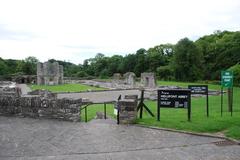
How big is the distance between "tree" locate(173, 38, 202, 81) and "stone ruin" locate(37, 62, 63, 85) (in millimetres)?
26367

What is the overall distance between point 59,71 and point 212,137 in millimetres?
53804

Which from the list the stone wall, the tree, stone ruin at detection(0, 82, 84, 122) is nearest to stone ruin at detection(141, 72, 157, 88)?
the tree

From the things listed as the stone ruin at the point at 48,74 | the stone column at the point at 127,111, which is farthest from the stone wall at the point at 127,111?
the stone ruin at the point at 48,74

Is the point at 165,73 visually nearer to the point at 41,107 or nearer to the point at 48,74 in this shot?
the point at 48,74

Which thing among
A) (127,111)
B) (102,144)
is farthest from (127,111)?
(102,144)

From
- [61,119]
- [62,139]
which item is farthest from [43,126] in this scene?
[62,139]

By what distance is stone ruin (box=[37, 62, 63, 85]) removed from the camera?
57644mm

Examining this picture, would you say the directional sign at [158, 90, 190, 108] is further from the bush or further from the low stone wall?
the bush

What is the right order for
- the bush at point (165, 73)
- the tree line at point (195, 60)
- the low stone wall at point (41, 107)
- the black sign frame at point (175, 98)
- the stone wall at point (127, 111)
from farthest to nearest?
the bush at point (165, 73) < the tree line at point (195, 60) < the low stone wall at point (41, 107) < the black sign frame at point (175, 98) < the stone wall at point (127, 111)

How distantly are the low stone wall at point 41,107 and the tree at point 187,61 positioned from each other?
55.3 meters

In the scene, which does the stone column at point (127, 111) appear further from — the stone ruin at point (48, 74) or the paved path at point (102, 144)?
the stone ruin at point (48, 74)

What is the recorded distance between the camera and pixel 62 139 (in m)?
8.34

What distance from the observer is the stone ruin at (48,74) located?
57.6 meters

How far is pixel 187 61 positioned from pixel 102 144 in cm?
6011
